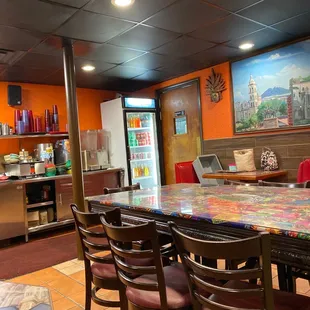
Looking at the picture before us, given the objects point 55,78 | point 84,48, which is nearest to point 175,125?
point 55,78

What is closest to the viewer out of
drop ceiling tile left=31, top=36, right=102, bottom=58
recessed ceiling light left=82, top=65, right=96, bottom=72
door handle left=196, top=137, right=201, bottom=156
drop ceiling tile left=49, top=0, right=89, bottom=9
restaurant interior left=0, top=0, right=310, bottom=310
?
restaurant interior left=0, top=0, right=310, bottom=310

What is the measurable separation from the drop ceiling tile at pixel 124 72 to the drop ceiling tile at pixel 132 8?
189 centimetres

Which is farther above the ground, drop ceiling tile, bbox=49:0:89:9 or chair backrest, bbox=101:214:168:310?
drop ceiling tile, bbox=49:0:89:9

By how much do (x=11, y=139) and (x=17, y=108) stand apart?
0.54 metres

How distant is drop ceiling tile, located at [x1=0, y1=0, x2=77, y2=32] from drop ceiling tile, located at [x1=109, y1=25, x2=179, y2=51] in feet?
2.57

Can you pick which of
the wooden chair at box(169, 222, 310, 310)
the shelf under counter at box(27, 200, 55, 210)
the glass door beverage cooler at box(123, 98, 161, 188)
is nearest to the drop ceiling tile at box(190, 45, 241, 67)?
the glass door beverage cooler at box(123, 98, 161, 188)

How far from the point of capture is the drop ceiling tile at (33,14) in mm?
2730

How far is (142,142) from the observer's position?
20.7ft

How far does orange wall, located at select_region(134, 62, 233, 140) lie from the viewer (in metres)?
5.09

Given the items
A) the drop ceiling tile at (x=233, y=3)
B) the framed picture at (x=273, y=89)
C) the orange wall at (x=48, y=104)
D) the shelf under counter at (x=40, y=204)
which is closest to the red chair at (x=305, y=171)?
the framed picture at (x=273, y=89)

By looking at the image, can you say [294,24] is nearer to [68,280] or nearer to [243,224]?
[243,224]

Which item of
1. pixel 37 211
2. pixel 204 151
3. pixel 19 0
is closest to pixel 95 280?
pixel 19 0

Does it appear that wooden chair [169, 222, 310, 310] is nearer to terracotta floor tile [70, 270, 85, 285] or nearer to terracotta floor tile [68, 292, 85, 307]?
terracotta floor tile [68, 292, 85, 307]

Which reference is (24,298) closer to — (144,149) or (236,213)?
(236,213)
